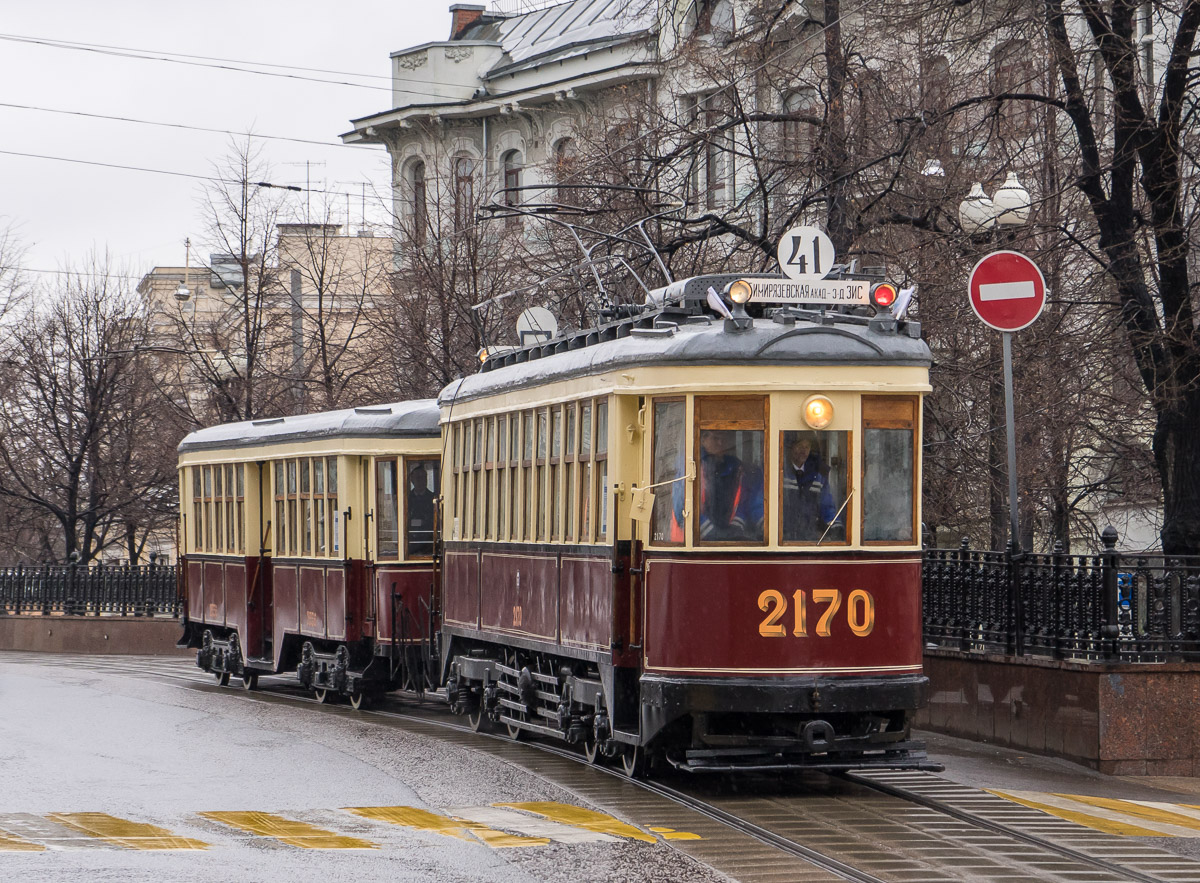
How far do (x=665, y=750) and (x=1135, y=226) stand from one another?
21.3 feet

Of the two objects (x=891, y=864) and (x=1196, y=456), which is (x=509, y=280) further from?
(x=891, y=864)

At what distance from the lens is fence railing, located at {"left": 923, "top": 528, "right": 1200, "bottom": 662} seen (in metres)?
13.7

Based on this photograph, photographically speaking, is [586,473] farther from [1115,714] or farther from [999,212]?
[999,212]

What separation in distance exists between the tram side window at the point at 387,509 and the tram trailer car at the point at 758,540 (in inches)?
255

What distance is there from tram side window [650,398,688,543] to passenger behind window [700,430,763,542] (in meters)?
0.14

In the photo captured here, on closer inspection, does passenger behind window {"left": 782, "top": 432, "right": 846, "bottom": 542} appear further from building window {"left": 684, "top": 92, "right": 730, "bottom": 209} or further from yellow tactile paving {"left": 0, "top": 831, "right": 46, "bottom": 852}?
building window {"left": 684, "top": 92, "right": 730, "bottom": 209}

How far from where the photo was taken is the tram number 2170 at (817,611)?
12297 millimetres

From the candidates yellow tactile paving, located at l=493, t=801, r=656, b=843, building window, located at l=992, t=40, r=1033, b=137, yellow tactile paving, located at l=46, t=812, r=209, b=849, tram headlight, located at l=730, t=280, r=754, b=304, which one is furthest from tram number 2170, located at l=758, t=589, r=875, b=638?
building window, located at l=992, t=40, r=1033, b=137

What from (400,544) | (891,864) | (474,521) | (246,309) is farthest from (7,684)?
(891,864)

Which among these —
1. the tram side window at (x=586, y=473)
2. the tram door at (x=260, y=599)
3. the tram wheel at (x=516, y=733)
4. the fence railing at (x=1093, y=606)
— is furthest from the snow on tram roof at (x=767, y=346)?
the tram door at (x=260, y=599)

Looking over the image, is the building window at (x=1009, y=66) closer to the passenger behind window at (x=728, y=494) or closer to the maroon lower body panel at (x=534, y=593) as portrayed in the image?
the passenger behind window at (x=728, y=494)

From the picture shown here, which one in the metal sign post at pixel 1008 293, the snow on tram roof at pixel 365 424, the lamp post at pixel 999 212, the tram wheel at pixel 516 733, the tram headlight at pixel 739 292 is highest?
the lamp post at pixel 999 212

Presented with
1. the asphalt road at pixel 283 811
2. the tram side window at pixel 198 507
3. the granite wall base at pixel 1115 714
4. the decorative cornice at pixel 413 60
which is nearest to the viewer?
the asphalt road at pixel 283 811

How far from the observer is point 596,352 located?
13.6 meters
